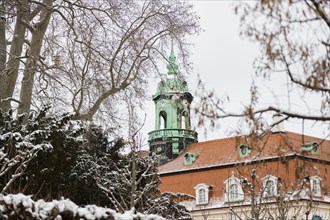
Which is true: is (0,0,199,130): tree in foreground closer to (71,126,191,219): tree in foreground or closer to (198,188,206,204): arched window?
(71,126,191,219): tree in foreground

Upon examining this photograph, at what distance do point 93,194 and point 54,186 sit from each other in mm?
1486

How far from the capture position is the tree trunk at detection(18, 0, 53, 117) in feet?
48.9

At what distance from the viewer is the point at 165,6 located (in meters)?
16.8

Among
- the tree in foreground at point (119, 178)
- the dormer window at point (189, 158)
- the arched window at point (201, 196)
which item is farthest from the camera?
the dormer window at point (189, 158)

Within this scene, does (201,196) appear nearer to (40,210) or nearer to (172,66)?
(172,66)

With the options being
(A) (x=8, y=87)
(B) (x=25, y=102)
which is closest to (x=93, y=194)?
(B) (x=25, y=102)

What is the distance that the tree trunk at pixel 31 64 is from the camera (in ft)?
48.9

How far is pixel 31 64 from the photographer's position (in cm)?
1513

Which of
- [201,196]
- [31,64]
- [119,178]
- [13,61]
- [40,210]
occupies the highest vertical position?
[13,61]

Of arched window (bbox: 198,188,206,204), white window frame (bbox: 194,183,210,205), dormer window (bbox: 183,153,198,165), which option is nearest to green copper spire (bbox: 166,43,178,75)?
white window frame (bbox: 194,183,210,205)

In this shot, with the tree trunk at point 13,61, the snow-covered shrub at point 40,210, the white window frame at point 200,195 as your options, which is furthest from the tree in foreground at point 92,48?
the white window frame at point 200,195

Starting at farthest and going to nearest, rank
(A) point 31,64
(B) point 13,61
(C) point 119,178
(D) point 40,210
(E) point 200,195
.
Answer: (E) point 200,195
(B) point 13,61
(A) point 31,64
(C) point 119,178
(D) point 40,210

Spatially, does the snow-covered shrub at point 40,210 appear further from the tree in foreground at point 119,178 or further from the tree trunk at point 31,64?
the tree trunk at point 31,64

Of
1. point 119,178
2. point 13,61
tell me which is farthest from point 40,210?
point 13,61
